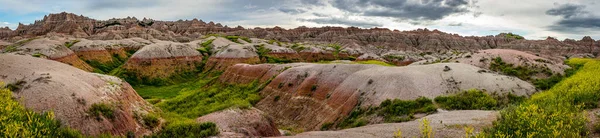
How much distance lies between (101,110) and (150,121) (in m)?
2.77

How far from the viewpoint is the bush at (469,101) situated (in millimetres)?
20938

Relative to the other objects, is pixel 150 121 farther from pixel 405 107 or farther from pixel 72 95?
pixel 405 107

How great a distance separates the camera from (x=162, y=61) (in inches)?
2702

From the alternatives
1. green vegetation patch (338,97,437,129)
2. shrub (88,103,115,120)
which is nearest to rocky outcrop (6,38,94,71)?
shrub (88,103,115,120)

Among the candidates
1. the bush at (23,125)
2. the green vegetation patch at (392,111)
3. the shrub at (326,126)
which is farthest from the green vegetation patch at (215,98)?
the bush at (23,125)

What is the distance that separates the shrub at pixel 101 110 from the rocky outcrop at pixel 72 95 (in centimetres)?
9

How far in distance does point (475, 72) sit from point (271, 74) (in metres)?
21.0

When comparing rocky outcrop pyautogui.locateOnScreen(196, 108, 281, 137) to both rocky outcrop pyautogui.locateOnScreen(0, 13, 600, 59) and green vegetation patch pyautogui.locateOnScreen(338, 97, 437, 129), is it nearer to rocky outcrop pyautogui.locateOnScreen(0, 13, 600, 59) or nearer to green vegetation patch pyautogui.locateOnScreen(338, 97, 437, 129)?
green vegetation patch pyautogui.locateOnScreen(338, 97, 437, 129)

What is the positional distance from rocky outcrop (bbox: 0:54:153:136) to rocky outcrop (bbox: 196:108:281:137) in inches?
133

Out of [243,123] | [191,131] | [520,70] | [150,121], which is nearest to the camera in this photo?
[191,131]

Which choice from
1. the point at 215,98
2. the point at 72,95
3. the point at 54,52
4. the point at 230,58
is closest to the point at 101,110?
the point at 72,95

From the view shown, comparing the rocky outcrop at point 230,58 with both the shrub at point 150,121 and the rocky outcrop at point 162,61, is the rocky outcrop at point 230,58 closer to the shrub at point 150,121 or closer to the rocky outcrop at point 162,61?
the rocky outcrop at point 162,61

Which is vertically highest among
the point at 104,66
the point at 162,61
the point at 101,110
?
the point at 101,110

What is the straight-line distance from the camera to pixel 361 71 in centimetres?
3078
